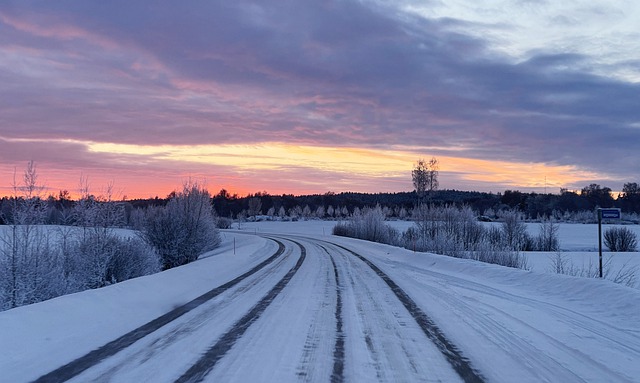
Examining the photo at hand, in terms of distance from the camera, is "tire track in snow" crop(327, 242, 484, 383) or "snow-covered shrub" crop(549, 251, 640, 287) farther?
"snow-covered shrub" crop(549, 251, 640, 287)

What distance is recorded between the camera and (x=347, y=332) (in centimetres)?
873

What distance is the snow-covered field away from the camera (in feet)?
21.0

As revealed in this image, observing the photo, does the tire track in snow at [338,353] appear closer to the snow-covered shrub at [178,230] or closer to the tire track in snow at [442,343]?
the tire track in snow at [442,343]

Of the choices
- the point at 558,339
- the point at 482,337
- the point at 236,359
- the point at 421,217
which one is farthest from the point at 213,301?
the point at 421,217

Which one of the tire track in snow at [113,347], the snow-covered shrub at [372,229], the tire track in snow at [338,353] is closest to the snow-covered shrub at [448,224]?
the snow-covered shrub at [372,229]

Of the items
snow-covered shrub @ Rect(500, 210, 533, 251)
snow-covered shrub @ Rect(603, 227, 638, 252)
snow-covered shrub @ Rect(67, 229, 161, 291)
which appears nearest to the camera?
snow-covered shrub @ Rect(67, 229, 161, 291)

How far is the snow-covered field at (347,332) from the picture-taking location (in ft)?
21.0

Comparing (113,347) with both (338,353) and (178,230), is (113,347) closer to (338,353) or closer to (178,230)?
(338,353)

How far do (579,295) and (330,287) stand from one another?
661cm

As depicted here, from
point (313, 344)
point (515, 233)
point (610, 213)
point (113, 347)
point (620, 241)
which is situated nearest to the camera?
point (113, 347)

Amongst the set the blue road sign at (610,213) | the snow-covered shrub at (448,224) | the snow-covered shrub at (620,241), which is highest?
the blue road sign at (610,213)

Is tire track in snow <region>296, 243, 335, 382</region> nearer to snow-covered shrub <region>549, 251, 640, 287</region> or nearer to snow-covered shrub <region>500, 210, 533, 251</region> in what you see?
snow-covered shrub <region>549, 251, 640, 287</region>

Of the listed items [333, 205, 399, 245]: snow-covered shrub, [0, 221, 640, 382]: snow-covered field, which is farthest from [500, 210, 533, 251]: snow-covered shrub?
[0, 221, 640, 382]: snow-covered field

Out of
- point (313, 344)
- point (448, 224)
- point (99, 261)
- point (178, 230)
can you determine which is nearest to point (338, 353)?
point (313, 344)
